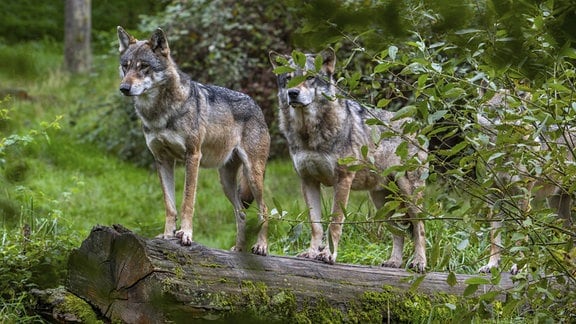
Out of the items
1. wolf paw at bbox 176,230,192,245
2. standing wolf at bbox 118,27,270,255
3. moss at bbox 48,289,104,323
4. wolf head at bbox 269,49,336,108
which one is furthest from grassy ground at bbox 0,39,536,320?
wolf head at bbox 269,49,336,108

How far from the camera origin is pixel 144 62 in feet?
22.0

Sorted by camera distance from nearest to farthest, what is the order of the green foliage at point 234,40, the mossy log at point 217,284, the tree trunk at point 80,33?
the mossy log at point 217,284
the green foliage at point 234,40
the tree trunk at point 80,33

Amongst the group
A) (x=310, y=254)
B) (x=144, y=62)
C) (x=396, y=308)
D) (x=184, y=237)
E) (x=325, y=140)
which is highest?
(x=144, y=62)

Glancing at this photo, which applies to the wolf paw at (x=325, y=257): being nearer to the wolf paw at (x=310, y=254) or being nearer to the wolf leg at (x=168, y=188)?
the wolf paw at (x=310, y=254)

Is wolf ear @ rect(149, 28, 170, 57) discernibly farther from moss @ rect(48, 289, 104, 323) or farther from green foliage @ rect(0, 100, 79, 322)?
moss @ rect(48, 289, 104, 323)

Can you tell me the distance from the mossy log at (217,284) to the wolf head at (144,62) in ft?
5.14

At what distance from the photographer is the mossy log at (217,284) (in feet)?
15.9

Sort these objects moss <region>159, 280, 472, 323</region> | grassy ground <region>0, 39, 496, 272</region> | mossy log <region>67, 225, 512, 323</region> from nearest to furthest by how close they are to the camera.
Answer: mossy log <region>67, 225, 512, 323</region> < moss <region>159, 280, 472, 323</region> < grassy ground <region>0, 39, 496, 272</region>

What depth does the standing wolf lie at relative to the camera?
21.8 feet

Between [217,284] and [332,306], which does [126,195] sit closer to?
[332,306]

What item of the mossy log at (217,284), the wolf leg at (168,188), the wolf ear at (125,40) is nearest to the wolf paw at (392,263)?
the mossy log at (217,284)

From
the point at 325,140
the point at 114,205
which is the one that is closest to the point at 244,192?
the point at 325,140

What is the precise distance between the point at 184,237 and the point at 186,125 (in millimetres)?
1216

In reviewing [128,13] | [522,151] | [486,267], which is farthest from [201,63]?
[128,13]
